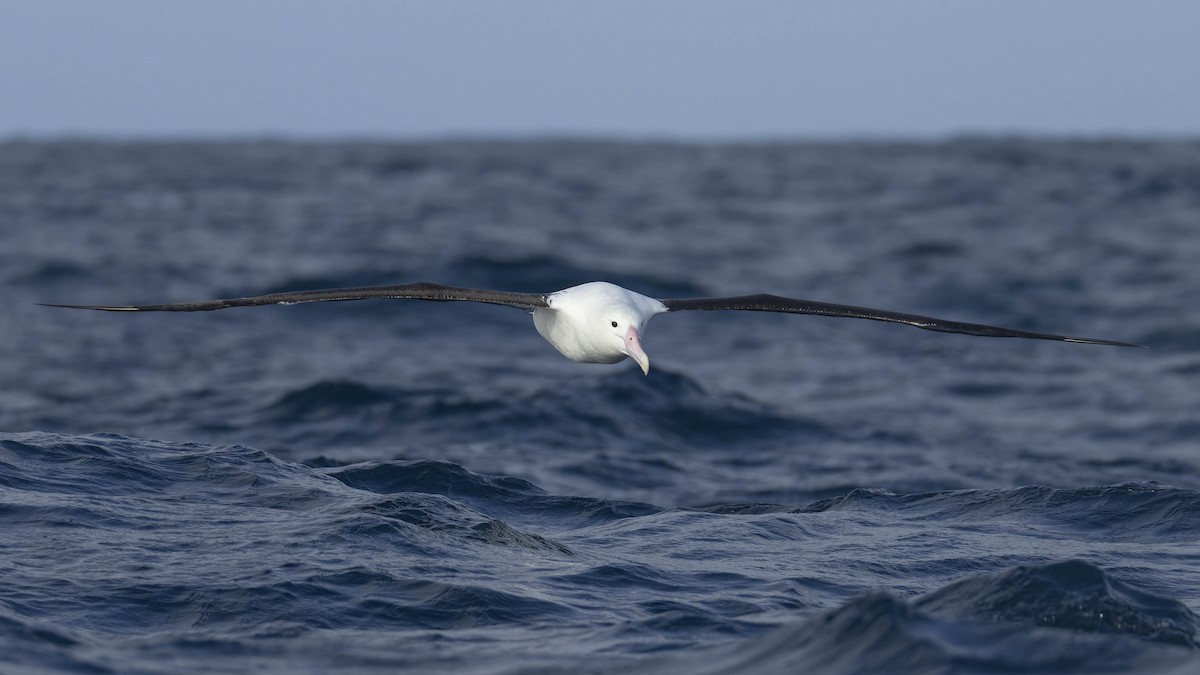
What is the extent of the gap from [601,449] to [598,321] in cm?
423

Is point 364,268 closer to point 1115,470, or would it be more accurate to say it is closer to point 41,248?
point 41,248

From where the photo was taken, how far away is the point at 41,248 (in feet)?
90.9

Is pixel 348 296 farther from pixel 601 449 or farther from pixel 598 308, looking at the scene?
pixel 601 449

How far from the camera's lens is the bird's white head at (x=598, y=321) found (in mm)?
9697

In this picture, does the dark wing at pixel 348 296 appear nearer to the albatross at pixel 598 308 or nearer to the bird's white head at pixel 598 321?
the albatross at pixel 598 308

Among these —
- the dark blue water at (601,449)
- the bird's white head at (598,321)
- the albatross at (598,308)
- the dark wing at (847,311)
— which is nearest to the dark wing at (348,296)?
the albatross at (598,308)

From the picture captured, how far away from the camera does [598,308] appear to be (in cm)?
992

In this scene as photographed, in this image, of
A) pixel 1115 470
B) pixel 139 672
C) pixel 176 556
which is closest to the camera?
pixel 139 672

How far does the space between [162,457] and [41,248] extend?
19.3m

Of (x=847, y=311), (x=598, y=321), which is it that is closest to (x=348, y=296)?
→ (x=598, y=321)

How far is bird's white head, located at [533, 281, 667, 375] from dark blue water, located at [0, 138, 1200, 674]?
3.97 ft

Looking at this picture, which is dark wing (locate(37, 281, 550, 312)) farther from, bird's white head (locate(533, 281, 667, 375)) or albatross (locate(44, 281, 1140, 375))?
bird's white head (locate(533, 281, 667, 375))

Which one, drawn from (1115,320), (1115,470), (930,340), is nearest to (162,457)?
(1115,470)

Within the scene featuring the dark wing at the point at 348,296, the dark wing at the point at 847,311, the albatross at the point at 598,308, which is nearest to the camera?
the dark wing at the point at 348,296
